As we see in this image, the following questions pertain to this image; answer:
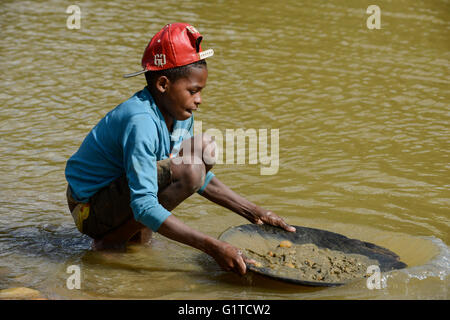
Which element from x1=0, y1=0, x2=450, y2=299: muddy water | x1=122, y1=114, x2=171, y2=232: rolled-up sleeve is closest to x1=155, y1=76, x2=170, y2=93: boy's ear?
x1=122, y1=114, x2=171, y2=232: rolled-up sleeve

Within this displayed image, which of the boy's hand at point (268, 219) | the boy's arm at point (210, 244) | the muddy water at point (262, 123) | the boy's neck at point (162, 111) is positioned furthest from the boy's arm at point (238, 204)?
the boy's arm at point (210, 244)

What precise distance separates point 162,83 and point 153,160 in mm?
373

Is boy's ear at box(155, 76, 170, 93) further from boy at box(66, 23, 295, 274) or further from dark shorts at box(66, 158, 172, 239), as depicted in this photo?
dark shorts at box(66, 158, 172, 239)

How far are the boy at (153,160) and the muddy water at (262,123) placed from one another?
9.2 inches

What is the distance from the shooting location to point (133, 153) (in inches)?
104

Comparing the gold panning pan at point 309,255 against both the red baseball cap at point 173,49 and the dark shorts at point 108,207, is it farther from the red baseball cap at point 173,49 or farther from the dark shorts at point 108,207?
the red baseball cap at point 173,49

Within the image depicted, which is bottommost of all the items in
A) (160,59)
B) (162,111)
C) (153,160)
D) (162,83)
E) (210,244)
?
(210,244)

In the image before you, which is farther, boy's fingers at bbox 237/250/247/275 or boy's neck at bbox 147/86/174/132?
boy's neck at bbox 147/86/174/132

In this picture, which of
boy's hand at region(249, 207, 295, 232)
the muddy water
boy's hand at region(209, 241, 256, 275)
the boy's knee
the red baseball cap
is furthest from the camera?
boy's hand at region(249, 207, 295, 232)

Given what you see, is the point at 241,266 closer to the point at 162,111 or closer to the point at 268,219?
the point at 268,219

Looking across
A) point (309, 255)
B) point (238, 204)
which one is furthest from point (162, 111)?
point (309, 255)

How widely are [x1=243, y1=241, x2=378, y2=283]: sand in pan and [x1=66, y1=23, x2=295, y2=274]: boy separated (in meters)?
0.17

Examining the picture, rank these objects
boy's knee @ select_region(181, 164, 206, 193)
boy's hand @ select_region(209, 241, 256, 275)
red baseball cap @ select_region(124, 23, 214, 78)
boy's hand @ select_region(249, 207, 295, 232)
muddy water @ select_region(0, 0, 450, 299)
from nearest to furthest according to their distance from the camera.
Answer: boy's hand @ select_region(209, 241, 256, 275), red baseball cap @ select_region(124, 23, 214, 78), boy's knee @ select_region(181, 164, 206, 193), muddy water @ select_region(0, 0, 450, 299), boy's hand @ select_region(249, 207, 295, 232)

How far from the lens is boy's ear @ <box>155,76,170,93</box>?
2.79m
